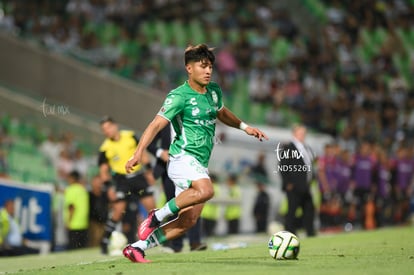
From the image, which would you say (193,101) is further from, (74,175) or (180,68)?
(180,68)

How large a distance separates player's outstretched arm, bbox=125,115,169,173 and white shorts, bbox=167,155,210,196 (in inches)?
19.8

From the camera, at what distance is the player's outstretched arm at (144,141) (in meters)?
10.0

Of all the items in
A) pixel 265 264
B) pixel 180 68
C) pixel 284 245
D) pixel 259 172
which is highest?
pixel 180 68

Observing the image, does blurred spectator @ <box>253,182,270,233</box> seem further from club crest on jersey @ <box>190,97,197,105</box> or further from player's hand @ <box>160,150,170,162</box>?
club crest on jersey @ <box>190,97,197,105</box>

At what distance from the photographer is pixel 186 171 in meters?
10.6

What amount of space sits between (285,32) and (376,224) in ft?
30.4

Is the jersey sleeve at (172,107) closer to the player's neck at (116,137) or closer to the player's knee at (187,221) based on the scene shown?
the player's knee at (187,221)

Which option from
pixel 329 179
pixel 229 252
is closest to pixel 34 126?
pixel 329 179

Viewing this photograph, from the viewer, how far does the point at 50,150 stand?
72.1ft

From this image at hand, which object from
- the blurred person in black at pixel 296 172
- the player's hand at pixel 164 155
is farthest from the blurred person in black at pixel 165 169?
the blurred person in black at pixel 296 172

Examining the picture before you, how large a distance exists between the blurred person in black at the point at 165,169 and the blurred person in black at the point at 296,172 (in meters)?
2.85

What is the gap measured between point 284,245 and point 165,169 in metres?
3.62

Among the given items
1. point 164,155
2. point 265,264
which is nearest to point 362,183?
point 164,155

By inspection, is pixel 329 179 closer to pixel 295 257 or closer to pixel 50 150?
pixel 50 150
